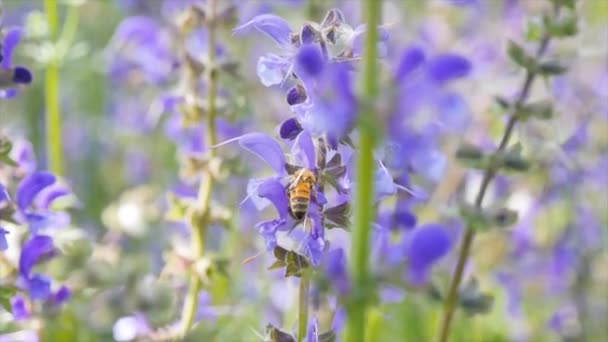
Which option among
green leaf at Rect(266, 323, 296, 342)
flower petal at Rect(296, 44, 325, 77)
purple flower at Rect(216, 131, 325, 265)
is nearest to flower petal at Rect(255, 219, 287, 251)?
purple flower at Rect(216, 131, 325, 265)

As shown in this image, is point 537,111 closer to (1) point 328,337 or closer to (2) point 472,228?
Result: (2) point 472,228

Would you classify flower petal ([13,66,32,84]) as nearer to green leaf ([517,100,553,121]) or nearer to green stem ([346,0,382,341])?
green stem ([346,0,382,341])

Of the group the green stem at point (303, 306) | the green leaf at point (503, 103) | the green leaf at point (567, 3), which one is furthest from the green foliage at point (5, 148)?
the green leaf at point (567, 3)

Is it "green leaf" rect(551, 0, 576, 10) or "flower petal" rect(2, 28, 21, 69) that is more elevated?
"flower petal" rect(2, 28, 21, 69)

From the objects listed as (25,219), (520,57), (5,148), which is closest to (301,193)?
(5,148)

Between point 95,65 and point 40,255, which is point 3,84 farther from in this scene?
point 95,65

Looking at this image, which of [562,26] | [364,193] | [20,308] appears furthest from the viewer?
[562,26]
